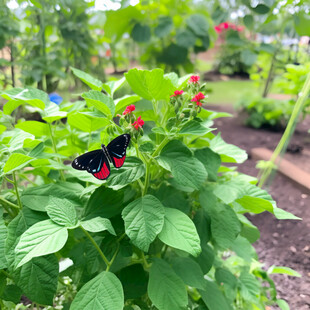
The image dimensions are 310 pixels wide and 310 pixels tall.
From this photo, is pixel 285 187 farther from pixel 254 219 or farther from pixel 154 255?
pixel 154 255

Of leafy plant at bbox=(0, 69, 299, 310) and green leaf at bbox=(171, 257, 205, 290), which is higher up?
leafy plant at bbox=(0, 69, 299, 310)

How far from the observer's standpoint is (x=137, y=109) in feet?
2.79

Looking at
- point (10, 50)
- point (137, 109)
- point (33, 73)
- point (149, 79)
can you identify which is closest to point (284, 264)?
point (137, 109)

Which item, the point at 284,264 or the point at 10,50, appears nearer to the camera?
the point at 284,264

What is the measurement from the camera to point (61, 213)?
58cm

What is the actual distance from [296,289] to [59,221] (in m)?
1.12

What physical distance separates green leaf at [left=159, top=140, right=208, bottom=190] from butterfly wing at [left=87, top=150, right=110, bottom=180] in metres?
0.11

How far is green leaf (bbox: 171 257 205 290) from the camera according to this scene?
0.72m

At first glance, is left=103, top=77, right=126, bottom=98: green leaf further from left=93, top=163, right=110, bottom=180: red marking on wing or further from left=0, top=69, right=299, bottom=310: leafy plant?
left=93, top=163, right=110, bottom=180: red marking on wing

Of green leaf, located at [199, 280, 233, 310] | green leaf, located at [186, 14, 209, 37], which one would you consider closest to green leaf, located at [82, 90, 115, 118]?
green leaf, located at [199, 280, 233, 310]

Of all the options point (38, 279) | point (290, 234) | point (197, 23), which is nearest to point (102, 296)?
point (38, 279)

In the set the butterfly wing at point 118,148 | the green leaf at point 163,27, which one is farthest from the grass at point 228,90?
the butterfly wing at point 118,148

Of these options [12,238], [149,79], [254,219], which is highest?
[149,79]

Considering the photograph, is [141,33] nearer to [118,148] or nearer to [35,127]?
[35,127]
